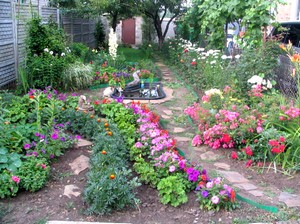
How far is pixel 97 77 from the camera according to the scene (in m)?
8.52

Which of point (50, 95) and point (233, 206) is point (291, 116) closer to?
point (233, 206)

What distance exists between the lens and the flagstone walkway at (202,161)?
132 inches

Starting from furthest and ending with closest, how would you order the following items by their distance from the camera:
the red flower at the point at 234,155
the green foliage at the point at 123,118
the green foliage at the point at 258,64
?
the green foliage at the point at 258,64, the green foliage at the point at 123,118, the red flower at the point at 234,155

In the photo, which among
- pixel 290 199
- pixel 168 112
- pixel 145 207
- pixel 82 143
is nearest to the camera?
pixel 145 207

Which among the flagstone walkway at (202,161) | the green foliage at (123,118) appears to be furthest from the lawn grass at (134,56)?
the green foliage at (123,118)

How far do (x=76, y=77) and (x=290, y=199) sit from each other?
549 cm

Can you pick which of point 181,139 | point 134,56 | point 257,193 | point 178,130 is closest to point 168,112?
point 178,130

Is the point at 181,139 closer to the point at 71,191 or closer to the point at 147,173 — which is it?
the point at 147,173

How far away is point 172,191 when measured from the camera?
3.20 meters

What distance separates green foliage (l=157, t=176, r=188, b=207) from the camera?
123 inches

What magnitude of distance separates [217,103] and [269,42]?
5.46ft

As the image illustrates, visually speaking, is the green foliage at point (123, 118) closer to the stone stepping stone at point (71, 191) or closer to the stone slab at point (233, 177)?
the stone stepping stone at point (71, 191)

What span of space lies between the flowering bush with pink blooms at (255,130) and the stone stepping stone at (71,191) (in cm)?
187

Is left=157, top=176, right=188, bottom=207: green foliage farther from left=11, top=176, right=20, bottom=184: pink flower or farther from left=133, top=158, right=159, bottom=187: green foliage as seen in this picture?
left=11, top=176, right=20, bottom=184: pink flower
